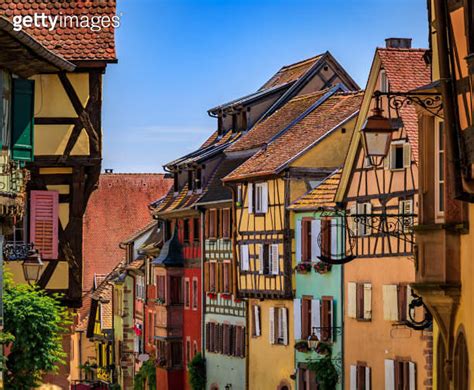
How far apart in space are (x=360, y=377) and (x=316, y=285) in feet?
16.3

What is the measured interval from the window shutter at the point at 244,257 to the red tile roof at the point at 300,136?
2161 mm

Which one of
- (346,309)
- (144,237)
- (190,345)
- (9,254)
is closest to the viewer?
(9,254)

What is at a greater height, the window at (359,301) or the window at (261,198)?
the window at (261,198)

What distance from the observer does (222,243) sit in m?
60.1

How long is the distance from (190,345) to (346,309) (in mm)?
20288

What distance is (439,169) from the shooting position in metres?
22.2

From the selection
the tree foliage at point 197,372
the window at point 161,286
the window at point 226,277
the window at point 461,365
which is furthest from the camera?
the window at point 161,286

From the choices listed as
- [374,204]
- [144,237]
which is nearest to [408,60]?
[374,204]

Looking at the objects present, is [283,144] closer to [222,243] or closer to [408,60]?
[222,243]

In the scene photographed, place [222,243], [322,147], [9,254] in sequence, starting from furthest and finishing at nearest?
[222,243]
[322,147]
[9,254]

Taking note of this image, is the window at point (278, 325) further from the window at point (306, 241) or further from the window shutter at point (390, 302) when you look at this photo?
the window shutter at point (390, 302)

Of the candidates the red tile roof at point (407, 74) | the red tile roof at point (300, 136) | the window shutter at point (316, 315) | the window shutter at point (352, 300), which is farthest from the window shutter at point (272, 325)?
the red tile roof at point (407, 74)

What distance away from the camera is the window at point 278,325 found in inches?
2037

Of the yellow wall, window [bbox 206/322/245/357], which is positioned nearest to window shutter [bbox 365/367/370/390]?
the yellow wall
